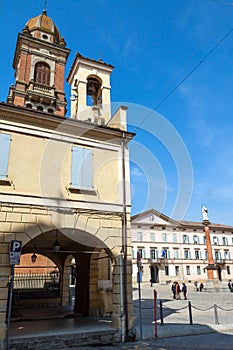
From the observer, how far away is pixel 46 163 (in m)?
9.27

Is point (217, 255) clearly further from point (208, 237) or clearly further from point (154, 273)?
point (208, 237)

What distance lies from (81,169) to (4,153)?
2583mm

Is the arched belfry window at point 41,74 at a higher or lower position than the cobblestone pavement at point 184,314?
higher

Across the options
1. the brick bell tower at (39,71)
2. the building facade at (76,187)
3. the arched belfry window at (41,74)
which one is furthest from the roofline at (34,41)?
the building facade at (76,187)

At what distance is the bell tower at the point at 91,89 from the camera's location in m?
12.5

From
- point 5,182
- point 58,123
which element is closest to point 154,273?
point 58,123

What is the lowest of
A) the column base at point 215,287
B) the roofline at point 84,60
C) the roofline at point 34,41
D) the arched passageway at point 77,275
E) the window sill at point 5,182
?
the column base at point 215,287

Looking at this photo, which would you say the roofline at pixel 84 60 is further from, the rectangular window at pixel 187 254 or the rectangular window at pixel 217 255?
the rectangular window at pixel 217 255

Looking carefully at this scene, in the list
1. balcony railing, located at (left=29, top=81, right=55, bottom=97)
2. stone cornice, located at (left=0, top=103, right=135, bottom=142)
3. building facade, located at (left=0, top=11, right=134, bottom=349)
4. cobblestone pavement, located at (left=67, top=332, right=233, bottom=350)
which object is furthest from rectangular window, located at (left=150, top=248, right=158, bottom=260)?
stone cornice, located at (left=0, top=103, right=135, bottom=142)

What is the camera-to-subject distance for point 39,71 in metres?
18.8

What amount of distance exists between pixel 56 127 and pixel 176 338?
8.07 metres

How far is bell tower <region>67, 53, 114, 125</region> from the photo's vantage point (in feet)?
40.9

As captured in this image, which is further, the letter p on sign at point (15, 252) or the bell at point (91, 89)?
the bell at point (91, 89)

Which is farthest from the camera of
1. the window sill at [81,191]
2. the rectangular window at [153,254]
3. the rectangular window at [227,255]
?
the rectangular window at [227,255]
